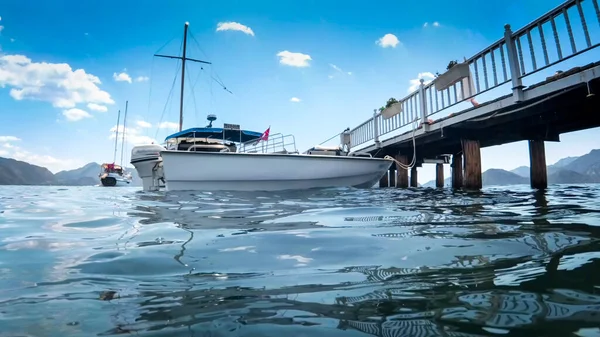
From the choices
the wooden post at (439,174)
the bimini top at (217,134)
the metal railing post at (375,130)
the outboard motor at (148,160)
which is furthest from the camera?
the wooden post at (439,174)

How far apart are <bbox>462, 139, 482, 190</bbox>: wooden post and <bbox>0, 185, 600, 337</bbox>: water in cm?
578

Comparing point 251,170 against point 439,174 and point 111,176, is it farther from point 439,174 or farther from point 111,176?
point 111,176

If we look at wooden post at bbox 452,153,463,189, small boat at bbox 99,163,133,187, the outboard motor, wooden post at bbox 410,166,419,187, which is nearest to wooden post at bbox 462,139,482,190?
wooden post at bbox 452,153,463,189

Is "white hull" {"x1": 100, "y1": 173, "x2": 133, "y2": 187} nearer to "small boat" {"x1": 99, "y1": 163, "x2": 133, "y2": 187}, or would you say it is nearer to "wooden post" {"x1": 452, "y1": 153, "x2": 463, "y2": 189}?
"small boat" {"x1": 99, "y1": 163, "x2": 133, "y2": 187}

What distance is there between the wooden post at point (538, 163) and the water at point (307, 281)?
7609 mm

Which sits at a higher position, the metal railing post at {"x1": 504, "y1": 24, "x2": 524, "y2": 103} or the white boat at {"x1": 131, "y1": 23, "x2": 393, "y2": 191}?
the metal railing post at {"x1": 504, "y1": 24, "x2": 524, "y2": 103}

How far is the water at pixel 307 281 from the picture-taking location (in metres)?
0.88

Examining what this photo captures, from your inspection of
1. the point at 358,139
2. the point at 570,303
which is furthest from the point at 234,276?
the point at 358,139

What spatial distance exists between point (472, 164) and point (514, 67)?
2.87 m

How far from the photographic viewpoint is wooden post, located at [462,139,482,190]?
782cm

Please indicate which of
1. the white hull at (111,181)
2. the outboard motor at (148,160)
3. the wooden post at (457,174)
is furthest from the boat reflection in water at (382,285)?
the white hull at (111,181)

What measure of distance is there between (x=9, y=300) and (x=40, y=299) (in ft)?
0.34

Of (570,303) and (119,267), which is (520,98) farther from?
(119,267)

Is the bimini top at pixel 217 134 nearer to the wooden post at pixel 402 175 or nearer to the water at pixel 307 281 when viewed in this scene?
the wooden post at pixel 402 175
